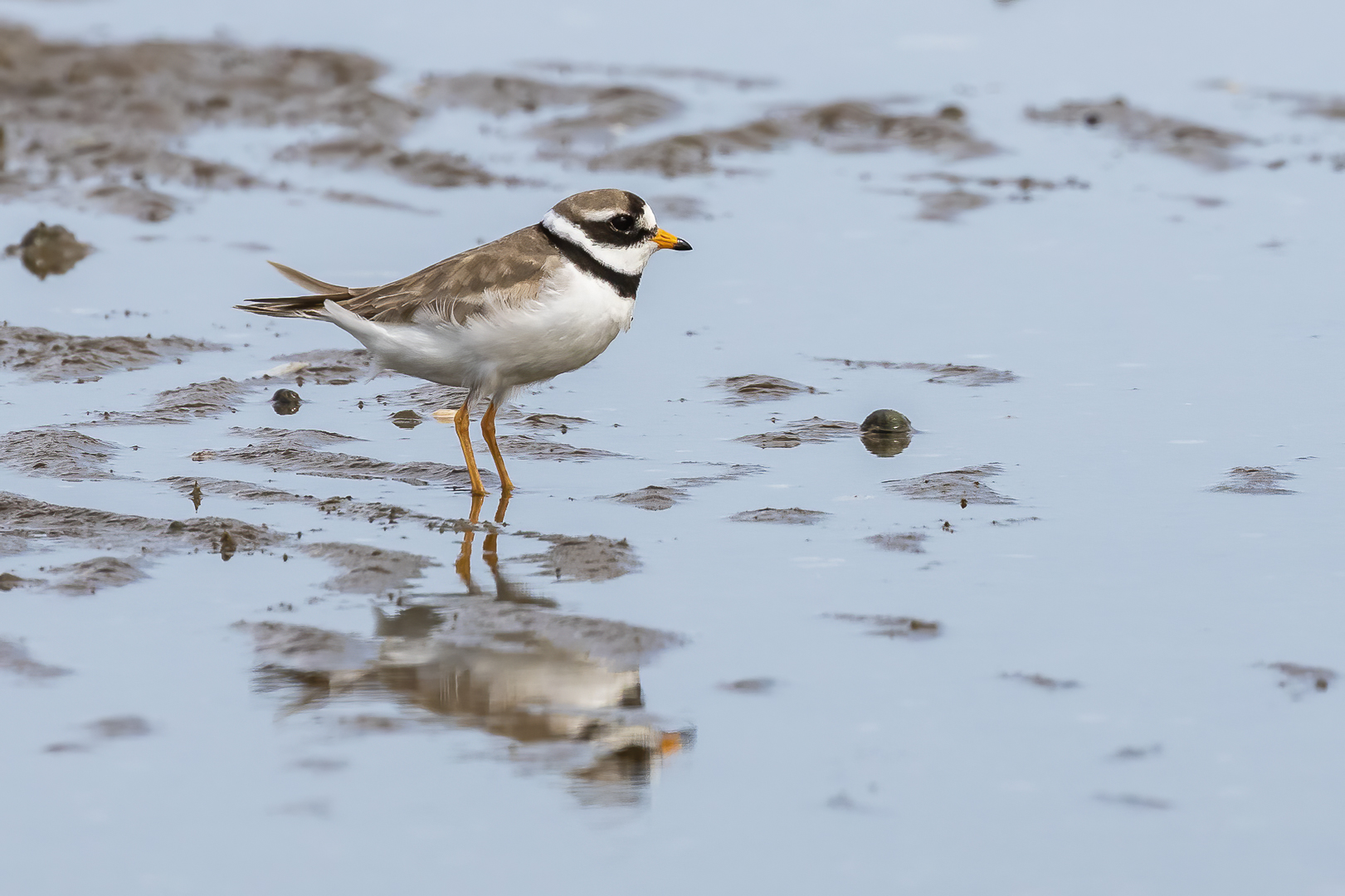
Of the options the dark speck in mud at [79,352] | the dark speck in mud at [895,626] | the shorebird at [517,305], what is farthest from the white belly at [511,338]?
the dark speck in mud at [895,626]

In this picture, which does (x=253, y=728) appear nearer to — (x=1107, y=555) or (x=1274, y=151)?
(x=1107, y=555)

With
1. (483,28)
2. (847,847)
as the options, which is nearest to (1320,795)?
(847,847)

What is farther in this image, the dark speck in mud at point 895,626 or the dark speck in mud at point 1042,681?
the dark speck in mud at point 895,626

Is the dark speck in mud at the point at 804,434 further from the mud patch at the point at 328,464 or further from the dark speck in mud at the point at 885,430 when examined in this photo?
the mud patch at the point at 328,464

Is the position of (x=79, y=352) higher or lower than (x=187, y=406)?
higher

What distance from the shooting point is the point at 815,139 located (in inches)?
595

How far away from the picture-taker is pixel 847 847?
4.30 m

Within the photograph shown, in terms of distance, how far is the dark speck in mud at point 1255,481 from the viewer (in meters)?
7.21

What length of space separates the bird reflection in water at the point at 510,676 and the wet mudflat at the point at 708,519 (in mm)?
21

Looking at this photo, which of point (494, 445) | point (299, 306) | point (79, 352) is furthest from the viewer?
point (79, 352)

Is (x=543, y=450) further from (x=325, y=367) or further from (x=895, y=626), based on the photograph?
(x=895, y=626)

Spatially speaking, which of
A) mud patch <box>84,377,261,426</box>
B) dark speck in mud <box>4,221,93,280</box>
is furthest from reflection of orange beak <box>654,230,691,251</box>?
dark speck in mud <box>4,221,93,280</box>

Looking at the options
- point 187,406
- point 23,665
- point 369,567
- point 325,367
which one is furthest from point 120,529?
point 325,367

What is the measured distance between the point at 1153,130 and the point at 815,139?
3028 millimetres
